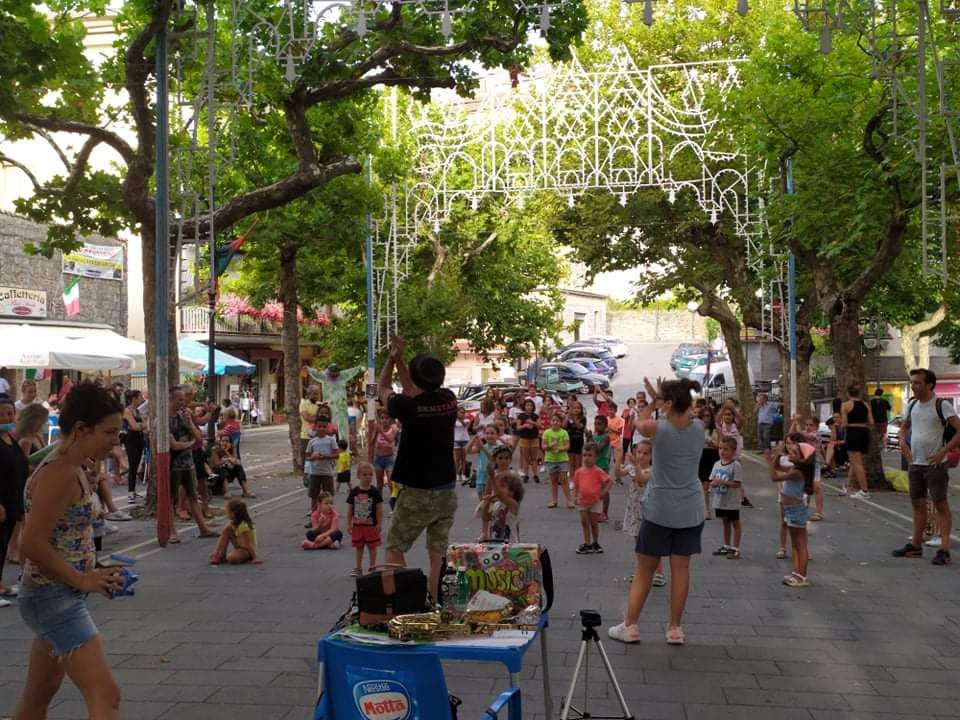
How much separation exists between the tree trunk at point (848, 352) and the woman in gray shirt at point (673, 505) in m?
12.2

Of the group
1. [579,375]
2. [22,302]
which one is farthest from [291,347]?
[579,375]

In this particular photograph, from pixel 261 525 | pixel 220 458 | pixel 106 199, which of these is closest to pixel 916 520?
pixel 261 525

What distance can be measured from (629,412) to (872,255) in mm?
5303

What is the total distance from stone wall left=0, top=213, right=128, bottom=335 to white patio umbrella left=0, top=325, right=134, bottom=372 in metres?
4.94

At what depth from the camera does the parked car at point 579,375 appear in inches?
1922

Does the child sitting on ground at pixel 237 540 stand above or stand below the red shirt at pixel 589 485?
below

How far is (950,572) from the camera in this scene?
10492 millimetres

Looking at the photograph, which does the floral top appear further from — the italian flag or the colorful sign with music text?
the italian flag

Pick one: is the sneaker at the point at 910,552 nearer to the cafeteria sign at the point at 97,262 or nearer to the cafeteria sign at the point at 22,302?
the cafeteria sign at the point at 22,302

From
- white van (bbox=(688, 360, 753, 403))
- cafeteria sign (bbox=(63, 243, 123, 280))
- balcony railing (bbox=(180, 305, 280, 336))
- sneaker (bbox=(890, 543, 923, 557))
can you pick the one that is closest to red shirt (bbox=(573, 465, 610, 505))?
sneaker (bbox=(890, 543, 923, 557))

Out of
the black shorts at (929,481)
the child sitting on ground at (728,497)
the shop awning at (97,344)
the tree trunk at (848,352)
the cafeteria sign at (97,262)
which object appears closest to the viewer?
the black shorts at (929,481)

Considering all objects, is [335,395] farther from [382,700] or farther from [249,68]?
[382,700]

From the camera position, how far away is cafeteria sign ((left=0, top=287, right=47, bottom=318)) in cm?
2738

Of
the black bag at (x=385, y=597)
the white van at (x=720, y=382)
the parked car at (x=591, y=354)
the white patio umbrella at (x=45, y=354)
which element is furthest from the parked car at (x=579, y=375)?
the black bag at (x=385, y=597)
